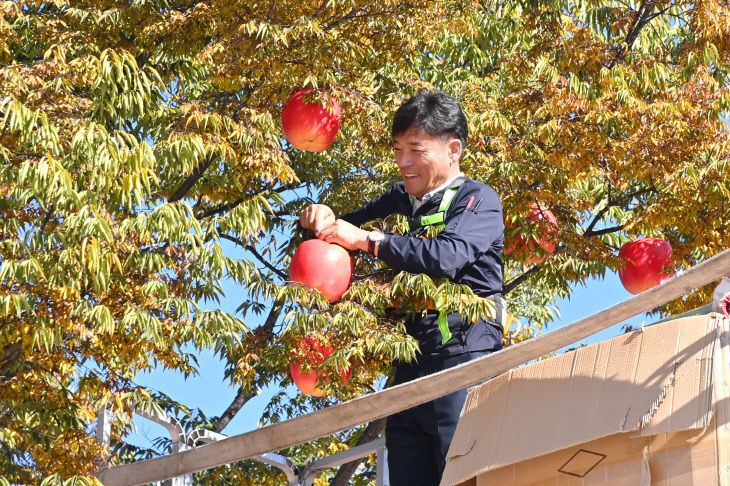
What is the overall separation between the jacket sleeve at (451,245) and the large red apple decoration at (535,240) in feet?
18.3

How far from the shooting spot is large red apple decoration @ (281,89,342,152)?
8.12 metres

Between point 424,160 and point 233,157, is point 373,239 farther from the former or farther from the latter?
point 233,157

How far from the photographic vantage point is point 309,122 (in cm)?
812

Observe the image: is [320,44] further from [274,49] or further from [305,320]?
[305,320]

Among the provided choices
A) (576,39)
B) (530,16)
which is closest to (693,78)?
(576,39)

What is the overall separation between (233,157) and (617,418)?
649 centimetres

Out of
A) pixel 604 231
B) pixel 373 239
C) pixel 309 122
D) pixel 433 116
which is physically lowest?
pixel 373 239

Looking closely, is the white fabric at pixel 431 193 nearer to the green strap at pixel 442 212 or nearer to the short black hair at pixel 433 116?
the green strap at pixel 442 212

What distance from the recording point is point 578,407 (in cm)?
282

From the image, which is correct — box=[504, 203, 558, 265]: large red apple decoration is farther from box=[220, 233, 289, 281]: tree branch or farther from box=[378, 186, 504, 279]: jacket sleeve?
box=[378, 186, 504, 279]: jacket sleeve

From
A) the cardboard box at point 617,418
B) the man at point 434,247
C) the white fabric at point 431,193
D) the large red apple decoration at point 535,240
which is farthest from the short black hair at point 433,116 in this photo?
the large red apple decoration at point 535,240

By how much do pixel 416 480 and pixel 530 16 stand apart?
8.19m

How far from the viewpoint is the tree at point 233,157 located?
7309 mm

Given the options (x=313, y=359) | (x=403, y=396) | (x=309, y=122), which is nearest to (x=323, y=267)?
(x=403, y=396)
